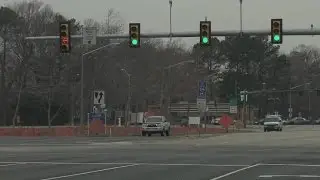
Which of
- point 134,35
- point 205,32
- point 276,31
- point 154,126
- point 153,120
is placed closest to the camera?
point 276,31

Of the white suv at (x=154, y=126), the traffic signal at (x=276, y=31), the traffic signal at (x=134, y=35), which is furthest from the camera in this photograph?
the white suv at (x=154, y=126)

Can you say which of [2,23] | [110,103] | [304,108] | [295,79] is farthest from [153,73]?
[304,108]

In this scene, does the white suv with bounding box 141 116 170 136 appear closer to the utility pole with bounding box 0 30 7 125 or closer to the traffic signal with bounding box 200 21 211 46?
the traffic signal with bounding box 200 21 211 46

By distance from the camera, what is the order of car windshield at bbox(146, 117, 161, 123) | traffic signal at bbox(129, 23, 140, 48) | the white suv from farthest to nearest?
car windshield at bbox(146, 117, 161, 123), the white suv, traffic signal at bbox(129, 23, 140, 48)

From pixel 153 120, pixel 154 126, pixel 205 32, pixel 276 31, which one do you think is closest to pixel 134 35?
pixel 205 32

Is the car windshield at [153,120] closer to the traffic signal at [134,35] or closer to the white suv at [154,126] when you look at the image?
the white suv at [154,126]

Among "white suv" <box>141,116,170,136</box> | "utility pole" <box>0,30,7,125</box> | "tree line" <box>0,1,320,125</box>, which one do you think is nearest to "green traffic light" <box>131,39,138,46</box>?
"white suv" <box>141,116,170,136</box>

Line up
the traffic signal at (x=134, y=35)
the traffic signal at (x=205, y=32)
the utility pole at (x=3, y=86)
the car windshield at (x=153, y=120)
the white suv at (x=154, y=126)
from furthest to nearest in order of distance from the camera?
the utility pole at (x=3, y=86) < the car windshield at (x=153, y=120) < the white suv at (x=154, y=126) < the traffic signal at (x=134, y=35) < the traffic signal at (x=205, y=32)

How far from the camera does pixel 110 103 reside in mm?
100000

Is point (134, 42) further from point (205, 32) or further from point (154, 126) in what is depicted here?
point (154, 126)

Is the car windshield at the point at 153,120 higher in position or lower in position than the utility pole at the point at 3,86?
lower

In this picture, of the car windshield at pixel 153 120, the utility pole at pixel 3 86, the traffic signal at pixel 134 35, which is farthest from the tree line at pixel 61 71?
the traffic signal at pixel 134 35

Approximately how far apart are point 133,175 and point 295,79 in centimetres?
15096

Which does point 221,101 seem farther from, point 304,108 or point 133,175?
point 133,175
